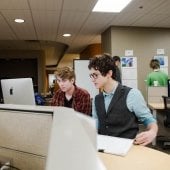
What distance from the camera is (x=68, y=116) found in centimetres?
74

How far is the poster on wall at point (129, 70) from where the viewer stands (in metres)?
6.39

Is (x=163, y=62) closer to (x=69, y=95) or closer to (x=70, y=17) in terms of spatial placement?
(x=70, y=17)

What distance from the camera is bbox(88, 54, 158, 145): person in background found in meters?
1.94

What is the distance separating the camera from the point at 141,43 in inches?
255

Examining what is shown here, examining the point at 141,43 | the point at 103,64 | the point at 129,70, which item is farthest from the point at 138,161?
the point at 141,43

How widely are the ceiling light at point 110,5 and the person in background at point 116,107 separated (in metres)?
2.47

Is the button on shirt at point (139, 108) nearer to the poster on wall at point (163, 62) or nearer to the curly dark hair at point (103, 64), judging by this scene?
the curly dark hair at point (103, 64)

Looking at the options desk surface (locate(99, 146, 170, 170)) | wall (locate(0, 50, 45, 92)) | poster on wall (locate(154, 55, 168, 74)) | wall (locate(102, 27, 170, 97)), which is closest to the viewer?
desk surface (locate(99, 146, 170, 170))

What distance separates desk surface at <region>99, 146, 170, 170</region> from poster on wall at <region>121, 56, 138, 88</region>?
192 inches

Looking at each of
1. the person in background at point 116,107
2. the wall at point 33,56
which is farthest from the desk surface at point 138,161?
the wall at point 33,56

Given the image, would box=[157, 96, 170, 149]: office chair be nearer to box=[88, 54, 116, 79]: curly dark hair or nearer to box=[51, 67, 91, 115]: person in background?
box=[51, 67, 91, 115]: person in background

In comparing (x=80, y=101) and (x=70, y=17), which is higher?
(x=70, y=17)

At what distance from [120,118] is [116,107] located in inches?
3.3

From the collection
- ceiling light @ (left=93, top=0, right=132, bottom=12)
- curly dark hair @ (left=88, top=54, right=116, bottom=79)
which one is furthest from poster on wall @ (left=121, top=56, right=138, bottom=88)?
curly dark hair @ (left=88, top=54, right=116, bottom=79)
